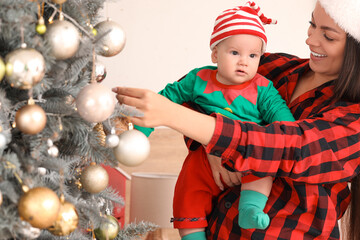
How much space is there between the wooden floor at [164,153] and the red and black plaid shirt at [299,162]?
58.6 inches

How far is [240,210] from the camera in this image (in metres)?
1.29

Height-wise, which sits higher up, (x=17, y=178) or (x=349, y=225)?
(x=17, y=178)

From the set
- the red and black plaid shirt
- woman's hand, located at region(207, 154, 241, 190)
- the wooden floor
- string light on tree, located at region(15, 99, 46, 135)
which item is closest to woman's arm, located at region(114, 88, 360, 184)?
the red and black plaid shirt

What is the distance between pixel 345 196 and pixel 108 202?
816 mm

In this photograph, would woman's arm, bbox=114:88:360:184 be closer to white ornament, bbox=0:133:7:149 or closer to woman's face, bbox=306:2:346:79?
woman's face, bbox=306:2:346:79

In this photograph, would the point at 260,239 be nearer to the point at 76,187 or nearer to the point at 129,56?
the point at 76,187

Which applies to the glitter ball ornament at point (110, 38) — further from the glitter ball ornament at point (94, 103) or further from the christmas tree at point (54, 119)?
the glitter ball ornament at point (94, 103)

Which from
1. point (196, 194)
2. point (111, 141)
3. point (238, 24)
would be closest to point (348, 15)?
point (238, 24)

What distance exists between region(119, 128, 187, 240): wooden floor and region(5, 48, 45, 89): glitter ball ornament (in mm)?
2184

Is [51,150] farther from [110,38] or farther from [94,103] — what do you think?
[110,38]

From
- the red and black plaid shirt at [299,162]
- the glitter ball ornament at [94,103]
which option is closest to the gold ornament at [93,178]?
the glitter ball ornament at [94,103]

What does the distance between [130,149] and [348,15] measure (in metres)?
0.83

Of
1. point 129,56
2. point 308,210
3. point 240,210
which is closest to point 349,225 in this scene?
point 308,210

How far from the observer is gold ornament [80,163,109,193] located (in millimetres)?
874
